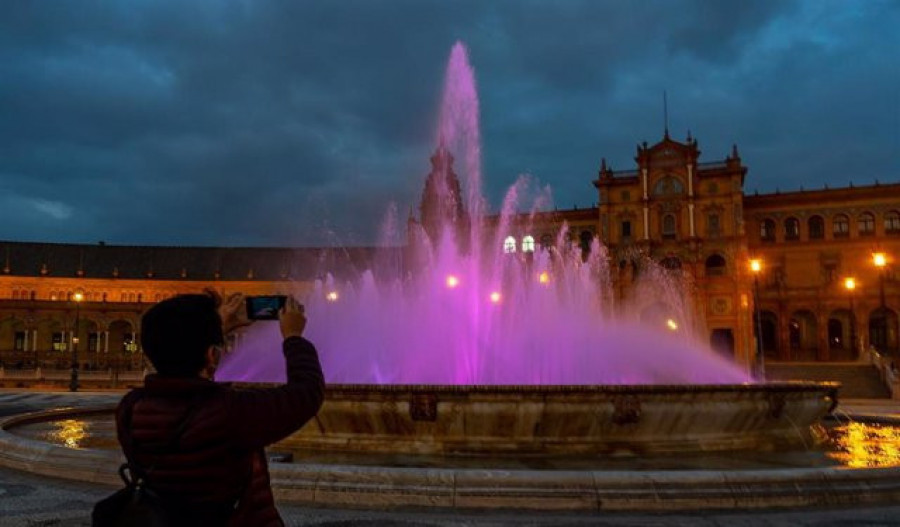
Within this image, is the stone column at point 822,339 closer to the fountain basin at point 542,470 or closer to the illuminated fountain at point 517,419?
the illuminated fountain at point 517,419

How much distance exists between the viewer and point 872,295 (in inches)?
2245

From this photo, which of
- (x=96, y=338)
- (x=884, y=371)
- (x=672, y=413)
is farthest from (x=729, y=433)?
(x=96, y=338)

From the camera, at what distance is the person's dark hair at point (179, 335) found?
257cm

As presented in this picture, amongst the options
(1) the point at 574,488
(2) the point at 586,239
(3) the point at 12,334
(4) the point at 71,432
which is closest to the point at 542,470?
(1) the point at 574,488

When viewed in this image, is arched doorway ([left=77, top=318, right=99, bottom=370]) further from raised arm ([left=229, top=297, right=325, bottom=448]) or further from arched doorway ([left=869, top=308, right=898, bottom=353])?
raised arm ([left=229, top=297, right=325, bottom=448])

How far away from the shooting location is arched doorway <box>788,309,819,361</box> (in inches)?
2319

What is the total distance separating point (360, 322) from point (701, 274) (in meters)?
49.9

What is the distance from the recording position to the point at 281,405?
2561mm

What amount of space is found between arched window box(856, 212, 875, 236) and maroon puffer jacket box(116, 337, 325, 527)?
67.4m

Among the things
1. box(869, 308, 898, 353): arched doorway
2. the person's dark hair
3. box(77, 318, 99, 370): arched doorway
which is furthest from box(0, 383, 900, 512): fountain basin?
box(77, 318, 99, 370): arched doorway

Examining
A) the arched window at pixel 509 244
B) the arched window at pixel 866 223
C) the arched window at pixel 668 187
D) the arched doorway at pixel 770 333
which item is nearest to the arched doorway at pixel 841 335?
the arched doorway at pixel 770 333

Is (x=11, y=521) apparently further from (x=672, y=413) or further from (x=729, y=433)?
(x=729, y=433)

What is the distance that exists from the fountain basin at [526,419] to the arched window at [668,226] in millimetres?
54100

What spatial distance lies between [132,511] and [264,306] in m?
1.03
